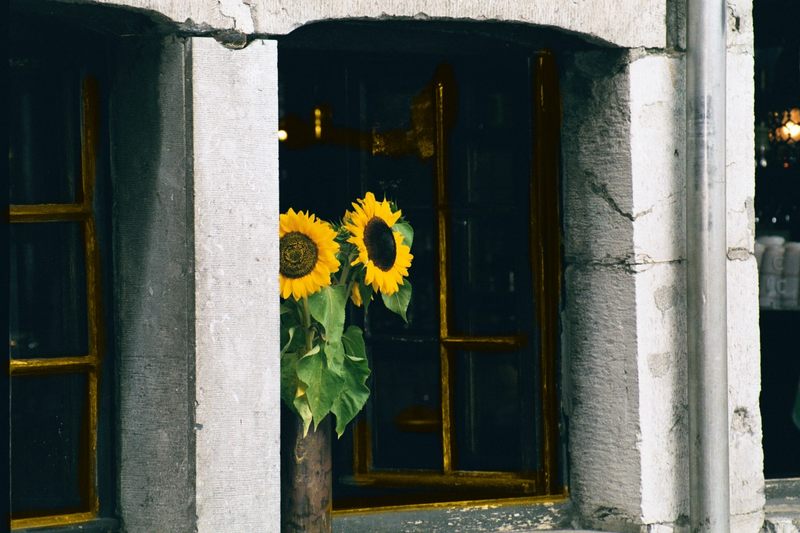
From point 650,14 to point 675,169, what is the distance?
445mm

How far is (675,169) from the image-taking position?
178 inches

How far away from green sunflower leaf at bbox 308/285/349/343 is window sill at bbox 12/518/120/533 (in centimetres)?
74

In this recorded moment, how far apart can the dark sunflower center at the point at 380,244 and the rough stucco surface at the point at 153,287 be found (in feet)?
1.58

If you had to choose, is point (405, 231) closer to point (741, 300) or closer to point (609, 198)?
point (609, 198)

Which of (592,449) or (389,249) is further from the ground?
(389,249)

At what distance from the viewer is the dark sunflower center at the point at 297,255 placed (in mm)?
4078

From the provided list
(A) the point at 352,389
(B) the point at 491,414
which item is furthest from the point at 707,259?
(A) the point at 352,389

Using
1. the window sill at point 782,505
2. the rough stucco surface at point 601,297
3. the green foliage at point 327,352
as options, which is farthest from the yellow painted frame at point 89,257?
the window sill at point 782,505

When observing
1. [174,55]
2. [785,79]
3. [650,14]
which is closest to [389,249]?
[174,55]

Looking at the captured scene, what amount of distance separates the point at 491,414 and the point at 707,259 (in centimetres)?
85

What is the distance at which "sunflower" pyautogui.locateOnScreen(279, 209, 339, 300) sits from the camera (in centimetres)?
406

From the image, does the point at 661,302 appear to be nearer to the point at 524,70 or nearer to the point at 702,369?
Answer: the point at 702,369

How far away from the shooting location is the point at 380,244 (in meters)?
4.12

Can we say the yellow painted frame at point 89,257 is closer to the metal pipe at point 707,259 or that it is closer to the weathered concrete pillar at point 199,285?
the weathered concrete pillar at point 199,285
